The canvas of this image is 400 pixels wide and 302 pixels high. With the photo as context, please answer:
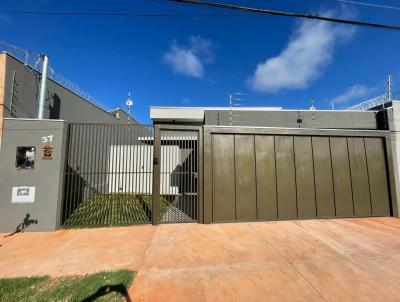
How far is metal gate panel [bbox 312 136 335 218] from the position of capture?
707 cm

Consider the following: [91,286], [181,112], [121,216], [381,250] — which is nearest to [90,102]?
[181,112]

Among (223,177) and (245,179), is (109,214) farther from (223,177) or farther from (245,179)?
(245,179)

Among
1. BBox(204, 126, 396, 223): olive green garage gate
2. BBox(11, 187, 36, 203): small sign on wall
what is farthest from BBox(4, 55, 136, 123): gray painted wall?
BBox(204, 126, 396, 223): olive green garage gate

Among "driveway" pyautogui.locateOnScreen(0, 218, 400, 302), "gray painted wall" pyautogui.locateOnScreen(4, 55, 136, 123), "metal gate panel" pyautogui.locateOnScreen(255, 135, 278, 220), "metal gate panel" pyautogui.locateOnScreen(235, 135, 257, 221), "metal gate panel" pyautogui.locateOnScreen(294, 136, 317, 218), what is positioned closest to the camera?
"driveway" pyautogui.locateOnScreen(0, 218, 400, 302)

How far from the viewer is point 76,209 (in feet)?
22.0

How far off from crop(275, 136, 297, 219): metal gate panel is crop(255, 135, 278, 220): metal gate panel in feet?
0.54

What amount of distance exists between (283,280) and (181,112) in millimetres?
11146

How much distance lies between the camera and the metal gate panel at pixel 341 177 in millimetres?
7160

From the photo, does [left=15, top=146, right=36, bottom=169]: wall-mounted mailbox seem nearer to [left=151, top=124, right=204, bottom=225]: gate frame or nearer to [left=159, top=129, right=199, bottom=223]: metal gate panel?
[left=151, top=124, right=204, bottom=225]: gate frame

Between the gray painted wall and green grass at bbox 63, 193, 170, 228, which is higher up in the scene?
the gray painted wall

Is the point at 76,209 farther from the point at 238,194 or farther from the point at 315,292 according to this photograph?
the point at 315,292

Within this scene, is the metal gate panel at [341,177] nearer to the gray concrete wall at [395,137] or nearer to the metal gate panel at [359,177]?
the metal gate panel at [359,177]

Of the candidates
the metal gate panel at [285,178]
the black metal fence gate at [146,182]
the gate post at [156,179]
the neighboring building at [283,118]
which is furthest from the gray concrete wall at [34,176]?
the neighboring building at [283,118]

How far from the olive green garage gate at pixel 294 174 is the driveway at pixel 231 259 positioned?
748 millimetres
